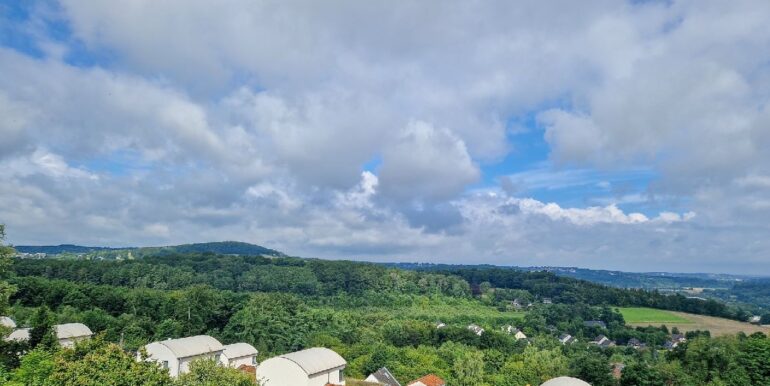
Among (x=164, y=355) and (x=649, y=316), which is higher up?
(x=164, y=355)

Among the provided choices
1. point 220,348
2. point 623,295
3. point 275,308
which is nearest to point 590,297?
point 623,295

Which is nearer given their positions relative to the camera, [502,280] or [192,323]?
[192,323]

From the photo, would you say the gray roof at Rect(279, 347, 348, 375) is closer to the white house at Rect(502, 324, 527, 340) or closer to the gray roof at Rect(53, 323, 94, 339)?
the gray roof at Rect(53, 323, 94, 339)

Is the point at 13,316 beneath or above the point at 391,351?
above

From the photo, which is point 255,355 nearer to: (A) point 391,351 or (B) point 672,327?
(A) point 391,351

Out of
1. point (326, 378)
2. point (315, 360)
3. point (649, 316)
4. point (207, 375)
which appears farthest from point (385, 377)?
point (649, 316)

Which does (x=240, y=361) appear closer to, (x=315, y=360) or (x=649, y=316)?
(x=315, y=360)

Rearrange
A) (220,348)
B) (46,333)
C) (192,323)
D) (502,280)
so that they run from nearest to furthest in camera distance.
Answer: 1. (46,333)
2. (220,348)
3. (192,323)
4. (502,280)
